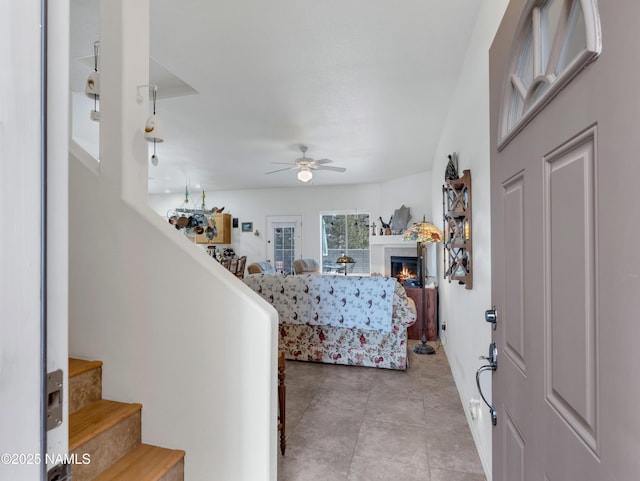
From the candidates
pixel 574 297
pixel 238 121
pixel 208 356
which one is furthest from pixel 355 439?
pixel 238 121

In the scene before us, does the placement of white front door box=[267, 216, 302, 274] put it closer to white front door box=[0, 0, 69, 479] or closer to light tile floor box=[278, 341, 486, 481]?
light tile floor box=[278, 341, 486, 481]

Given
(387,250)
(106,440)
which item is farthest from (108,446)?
(387,250)

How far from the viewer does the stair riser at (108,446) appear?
111 centimetres

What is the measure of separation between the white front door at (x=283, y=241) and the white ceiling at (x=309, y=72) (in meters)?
3.09

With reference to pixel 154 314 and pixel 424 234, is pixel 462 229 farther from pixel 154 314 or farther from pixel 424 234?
pixel 154 314

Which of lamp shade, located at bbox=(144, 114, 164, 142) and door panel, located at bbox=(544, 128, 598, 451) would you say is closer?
door panel, located at bbox=(544, 128, 598, 451)

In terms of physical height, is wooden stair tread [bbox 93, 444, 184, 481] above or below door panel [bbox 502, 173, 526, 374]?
below

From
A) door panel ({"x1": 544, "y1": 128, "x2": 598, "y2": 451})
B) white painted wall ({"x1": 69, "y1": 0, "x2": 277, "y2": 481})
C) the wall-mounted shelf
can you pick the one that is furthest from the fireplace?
door panel ({"x1": 544, "y1": 128, "x2": 598, "y2": 451})

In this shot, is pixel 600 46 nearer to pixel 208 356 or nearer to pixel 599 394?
pixel 599 394

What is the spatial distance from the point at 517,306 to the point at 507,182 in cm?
37

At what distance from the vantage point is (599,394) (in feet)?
1.79

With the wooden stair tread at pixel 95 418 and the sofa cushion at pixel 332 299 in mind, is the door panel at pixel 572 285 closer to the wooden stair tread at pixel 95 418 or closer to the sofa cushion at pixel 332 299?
the wooden stair tread at pixel 95 418

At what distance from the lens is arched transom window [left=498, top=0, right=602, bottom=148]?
577mm

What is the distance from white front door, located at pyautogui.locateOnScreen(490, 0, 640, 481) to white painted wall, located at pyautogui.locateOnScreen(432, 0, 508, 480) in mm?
889
